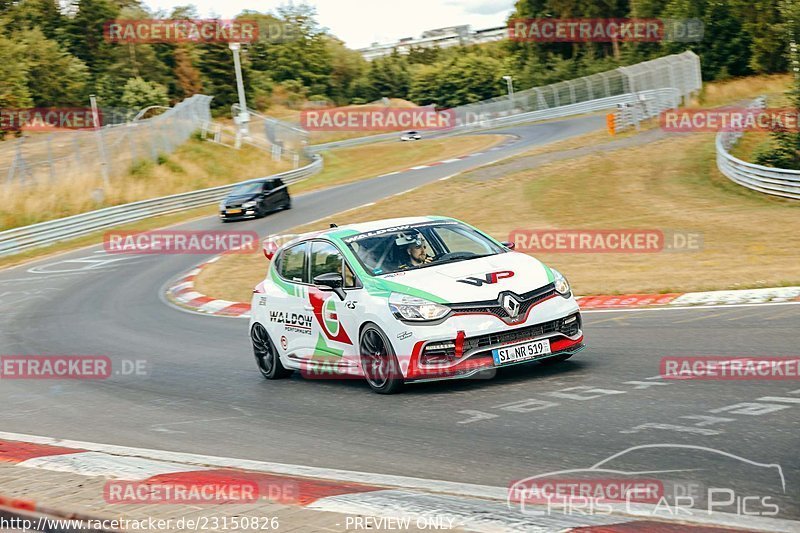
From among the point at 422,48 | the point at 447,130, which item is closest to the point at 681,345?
the point at 447,130

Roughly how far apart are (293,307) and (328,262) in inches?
30.3

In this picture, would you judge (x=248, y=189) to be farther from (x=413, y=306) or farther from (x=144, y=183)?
(x=413, y=306)

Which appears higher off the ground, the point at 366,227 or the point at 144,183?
the point at 366,227

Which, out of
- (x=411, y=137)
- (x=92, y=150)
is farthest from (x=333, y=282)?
(x=411, y=137)

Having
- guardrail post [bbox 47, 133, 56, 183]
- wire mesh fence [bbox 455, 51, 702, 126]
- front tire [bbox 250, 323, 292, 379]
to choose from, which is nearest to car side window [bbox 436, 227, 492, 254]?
front tire [bbox 250, 323, 292, 379]

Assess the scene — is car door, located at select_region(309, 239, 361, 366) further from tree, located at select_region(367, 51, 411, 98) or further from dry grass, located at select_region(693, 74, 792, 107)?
tree, located at select_region(367, 51, 411, 98)

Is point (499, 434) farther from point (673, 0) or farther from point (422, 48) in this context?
point (422, 48)

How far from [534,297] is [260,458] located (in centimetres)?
295

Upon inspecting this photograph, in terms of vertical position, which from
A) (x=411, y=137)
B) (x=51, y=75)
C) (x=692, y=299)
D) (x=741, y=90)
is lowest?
(x=411, y=137)

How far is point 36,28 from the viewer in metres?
91.2

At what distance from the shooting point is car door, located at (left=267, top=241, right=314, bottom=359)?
1055cm

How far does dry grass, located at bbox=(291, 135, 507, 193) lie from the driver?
1420 inches

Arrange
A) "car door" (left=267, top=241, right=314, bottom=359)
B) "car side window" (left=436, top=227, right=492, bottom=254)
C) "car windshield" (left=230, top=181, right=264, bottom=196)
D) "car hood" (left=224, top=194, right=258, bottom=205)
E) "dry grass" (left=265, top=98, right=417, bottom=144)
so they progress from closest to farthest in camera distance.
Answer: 1. "car side window" (left=436, top=227, right=492, bottom=254)
2. "car door" (left=267, top=241, right=314, bottom=359)
3. "car hood" (left=224, top=194, right=258, bottom=205)
4. "car windshield" (left=230, top=181, right=264, bottom=196)
5. "dry grass" (left=265, top=98, right=417, bottom=144)

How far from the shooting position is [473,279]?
363 inches
